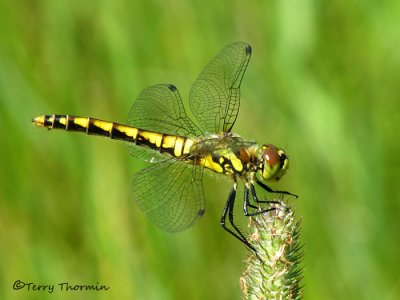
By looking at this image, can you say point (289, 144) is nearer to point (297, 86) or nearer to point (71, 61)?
point (297, 86)

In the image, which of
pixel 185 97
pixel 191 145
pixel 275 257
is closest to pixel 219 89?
pixel 191 145

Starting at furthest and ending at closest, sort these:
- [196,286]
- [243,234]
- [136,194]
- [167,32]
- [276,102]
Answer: [167,32], [276,102], [196,286], [136,194], [243,234]

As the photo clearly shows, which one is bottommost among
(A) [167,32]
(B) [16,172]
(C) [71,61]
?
(B) [16,172]

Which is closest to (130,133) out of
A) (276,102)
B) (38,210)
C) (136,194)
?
(136,194)

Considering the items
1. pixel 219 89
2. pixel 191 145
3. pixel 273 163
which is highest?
pixel 219 89
